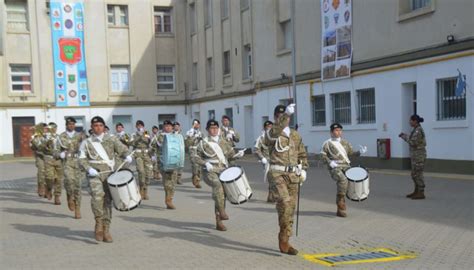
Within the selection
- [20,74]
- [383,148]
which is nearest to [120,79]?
[20,74]

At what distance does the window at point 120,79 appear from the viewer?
3775 cm

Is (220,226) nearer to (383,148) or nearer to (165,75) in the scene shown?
(383,148)

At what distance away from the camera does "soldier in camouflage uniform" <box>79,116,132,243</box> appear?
8.41 meters

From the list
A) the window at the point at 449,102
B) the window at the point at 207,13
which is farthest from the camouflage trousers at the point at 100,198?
the window at the point at 207,13

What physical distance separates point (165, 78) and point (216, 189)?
3112cm

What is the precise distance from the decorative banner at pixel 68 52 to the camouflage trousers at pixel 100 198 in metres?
29.4

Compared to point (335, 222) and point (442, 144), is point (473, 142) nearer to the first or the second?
point (442, 144)

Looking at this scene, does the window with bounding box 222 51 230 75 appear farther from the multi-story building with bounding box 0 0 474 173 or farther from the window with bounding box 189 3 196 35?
the window with bounding box 189 3 196 35

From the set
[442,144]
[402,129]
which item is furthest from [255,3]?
[442,144]

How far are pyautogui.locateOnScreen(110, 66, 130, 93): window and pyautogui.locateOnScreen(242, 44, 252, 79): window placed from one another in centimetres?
1116

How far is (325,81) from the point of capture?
893 inches

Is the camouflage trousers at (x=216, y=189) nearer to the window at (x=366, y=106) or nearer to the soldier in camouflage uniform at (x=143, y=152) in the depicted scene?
the soldier in camouflage uniform at (x=143, y=152)

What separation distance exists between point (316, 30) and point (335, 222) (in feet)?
49.7

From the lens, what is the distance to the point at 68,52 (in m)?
35.9
